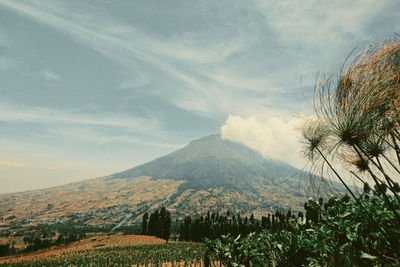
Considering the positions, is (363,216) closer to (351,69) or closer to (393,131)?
(393,131)

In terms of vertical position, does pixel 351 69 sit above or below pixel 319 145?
above

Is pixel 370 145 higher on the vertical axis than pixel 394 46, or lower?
lower

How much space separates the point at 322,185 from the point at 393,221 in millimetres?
1122

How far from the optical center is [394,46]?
3160 mm

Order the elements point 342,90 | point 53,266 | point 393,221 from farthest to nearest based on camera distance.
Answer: point 53,266 < point 393,221 < point 342,90

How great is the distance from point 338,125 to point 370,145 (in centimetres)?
131

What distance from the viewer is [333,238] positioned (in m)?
3.94

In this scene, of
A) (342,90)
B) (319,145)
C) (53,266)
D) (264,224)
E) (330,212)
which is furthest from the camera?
(264,224)

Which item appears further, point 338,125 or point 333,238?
point 333,238

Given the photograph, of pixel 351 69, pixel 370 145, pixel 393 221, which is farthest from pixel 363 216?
pixel 351 69

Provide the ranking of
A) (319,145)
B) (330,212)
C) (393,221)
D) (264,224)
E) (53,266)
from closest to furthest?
(393,221) → (319,145) → (330,212) → (53,266) → (264,224)

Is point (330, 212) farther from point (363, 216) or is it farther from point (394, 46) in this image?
point (394, 46)

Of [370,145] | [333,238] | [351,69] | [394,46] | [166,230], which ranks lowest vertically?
[166,230]

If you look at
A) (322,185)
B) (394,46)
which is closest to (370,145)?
(322,185)
